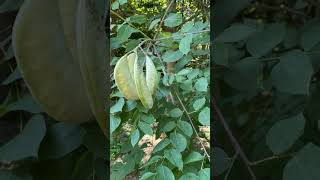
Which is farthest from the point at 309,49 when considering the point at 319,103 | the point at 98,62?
the point at 98,62

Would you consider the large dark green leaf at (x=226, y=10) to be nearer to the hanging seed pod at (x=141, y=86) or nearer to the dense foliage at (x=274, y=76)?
the dense foliage at (x=274, y=76)

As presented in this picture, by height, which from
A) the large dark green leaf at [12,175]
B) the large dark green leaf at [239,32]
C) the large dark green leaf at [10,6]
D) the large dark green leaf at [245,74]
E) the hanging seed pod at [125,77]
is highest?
the large dark green leaf at [10,6]

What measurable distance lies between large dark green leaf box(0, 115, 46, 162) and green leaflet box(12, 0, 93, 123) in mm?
60

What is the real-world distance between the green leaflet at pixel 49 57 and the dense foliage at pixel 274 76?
0.57ft

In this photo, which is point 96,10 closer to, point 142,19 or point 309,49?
point 309,49

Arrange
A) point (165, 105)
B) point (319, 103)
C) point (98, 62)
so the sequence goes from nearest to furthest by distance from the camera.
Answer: point (98, 62), point (319, 103), point (165, 105)

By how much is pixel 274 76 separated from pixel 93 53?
0.68ft

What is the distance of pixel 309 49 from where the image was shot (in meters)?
0.43

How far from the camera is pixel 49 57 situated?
1.21ft

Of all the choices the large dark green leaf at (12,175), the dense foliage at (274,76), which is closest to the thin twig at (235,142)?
the dense foliage at (274,76)

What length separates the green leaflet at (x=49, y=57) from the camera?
36 centimetres

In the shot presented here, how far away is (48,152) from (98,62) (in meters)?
0.16

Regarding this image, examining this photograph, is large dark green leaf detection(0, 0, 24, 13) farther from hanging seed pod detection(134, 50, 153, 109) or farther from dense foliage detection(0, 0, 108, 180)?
hanging seed pod detection(134, 50, 153, 109)

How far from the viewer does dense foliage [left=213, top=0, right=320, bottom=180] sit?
0.43 meters
